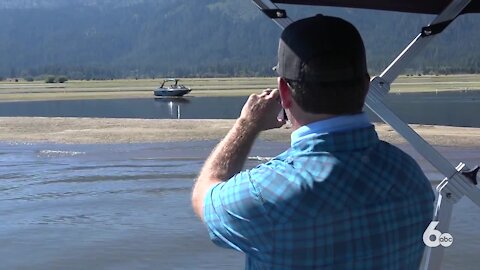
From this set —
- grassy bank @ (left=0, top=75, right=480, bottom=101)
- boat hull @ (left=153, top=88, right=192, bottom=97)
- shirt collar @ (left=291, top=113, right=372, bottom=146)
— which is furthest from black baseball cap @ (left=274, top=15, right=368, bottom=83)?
boat hull @ (left=153, top=88, right=192, bottom=97)

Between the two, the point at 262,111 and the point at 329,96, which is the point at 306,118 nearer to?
the point at 329,96

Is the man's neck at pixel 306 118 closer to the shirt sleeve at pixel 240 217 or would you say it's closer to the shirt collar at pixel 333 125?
the shirt collar at pixel 333 125

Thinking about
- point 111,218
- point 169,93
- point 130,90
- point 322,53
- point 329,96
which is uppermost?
point 322,53

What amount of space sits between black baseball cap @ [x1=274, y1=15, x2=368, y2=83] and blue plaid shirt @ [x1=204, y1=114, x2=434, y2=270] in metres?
0.12

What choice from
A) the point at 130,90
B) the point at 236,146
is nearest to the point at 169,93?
the point at 130,90

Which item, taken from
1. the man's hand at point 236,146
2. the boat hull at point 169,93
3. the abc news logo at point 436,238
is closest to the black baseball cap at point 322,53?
the man's hand at point 236,146

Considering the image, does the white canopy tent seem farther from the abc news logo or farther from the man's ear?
the man's ear

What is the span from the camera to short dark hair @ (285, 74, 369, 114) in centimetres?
203

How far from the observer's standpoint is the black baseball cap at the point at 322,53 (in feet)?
6.63

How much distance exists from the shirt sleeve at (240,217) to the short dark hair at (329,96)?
233 millimetres

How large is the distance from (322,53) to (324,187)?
→ 1.07ft

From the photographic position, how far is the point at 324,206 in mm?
1992

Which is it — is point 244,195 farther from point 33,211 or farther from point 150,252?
point 33,211

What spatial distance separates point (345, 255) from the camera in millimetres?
2029
